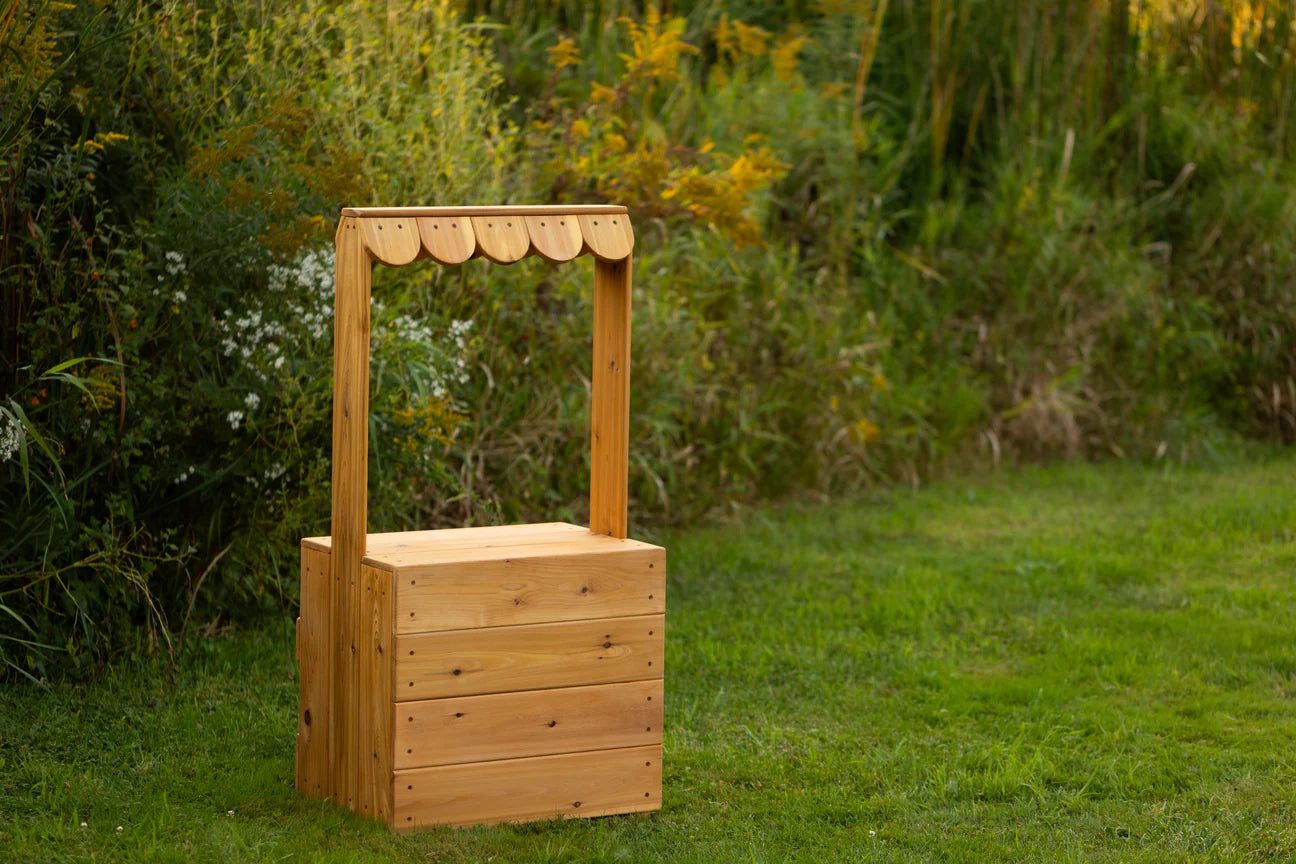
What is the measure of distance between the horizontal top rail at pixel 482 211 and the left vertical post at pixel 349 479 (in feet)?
0.14

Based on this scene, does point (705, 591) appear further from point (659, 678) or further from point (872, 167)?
point (872, 167)

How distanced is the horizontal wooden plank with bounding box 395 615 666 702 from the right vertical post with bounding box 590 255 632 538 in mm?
315

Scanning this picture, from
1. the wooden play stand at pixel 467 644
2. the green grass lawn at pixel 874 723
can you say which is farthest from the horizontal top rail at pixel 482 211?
the green grass lawn at pixel 874 723

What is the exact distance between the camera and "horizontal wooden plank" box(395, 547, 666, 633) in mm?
3727

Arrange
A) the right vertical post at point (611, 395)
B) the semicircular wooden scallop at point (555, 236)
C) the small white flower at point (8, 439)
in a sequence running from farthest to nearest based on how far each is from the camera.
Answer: the small white flower at point (8, 439), the right vertical post at point (611, 395), the semicircular wooden scallop at point (555, 236)

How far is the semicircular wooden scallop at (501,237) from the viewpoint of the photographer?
3887 millimetres

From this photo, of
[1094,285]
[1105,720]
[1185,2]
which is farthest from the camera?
[1185,2]

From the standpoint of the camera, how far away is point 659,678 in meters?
4.04

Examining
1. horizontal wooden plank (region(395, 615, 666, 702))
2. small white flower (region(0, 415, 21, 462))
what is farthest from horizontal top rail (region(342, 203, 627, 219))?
small white flower (region(0, 415, 21, 462))

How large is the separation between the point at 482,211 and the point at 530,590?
95cm

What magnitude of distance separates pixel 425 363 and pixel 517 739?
1952 mm

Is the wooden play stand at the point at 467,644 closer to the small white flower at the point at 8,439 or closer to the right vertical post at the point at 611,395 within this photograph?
the right vertical post at the point at 611,395

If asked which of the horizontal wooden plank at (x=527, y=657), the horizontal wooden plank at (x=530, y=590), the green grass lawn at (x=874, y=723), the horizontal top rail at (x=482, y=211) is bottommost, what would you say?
the green grass lawn at (x=874, y=723)

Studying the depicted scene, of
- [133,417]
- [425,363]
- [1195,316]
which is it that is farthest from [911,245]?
[133,417]
